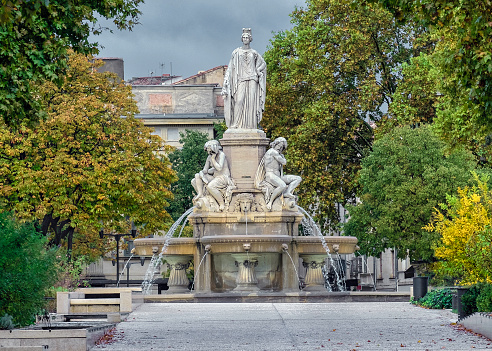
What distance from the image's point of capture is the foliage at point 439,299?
73.9 feet

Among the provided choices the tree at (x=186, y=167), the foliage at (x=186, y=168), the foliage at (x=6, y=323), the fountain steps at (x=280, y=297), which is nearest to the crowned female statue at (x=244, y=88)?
the fountain steps at (x=280, y=297)

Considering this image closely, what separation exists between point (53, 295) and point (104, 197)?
57.7ft

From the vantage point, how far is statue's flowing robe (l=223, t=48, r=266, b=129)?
31.1 metres

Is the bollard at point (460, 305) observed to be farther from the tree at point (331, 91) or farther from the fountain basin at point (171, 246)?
the tree at point (331, 91)

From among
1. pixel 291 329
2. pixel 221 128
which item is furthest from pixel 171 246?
pixel 221 128

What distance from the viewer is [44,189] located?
39750 millimetres

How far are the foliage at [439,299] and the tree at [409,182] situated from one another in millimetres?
15929

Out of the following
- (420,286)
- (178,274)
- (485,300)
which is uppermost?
(178,274)

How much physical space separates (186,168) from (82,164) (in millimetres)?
27850

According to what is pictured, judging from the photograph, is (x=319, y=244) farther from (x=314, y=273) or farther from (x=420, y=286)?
(x=420, y=286)

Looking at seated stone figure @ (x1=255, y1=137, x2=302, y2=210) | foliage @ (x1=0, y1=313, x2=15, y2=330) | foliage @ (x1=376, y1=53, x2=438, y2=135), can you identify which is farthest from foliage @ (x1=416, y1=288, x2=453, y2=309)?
foliage @ (x1=376, y1=53, x2=438, y2=135)

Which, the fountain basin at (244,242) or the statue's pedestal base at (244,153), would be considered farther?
the statue's pedestal base at (244,153)

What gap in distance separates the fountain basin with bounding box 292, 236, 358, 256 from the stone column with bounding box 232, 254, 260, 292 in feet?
4.26

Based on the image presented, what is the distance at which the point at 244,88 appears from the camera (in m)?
31.3
